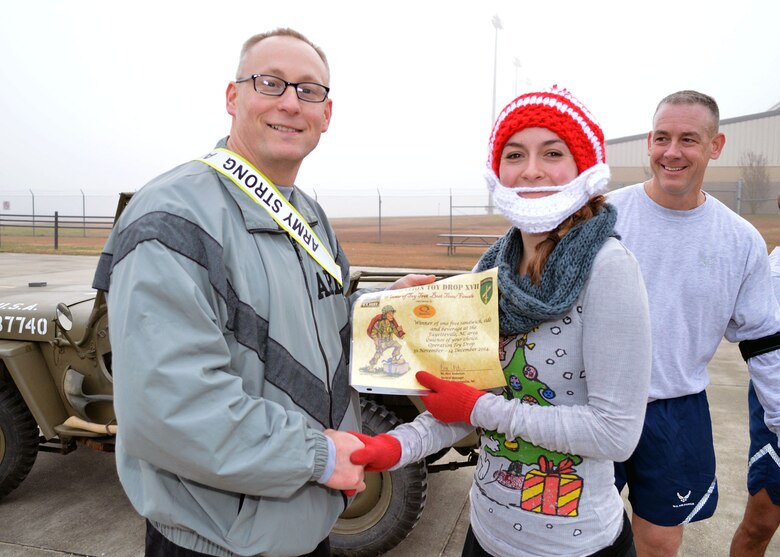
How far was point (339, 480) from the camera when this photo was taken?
1528mm

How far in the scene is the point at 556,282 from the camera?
157 cm

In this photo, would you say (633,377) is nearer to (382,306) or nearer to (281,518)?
(382,306)

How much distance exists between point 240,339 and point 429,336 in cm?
56

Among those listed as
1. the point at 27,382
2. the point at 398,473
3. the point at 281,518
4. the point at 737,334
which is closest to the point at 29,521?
the point at 27,382

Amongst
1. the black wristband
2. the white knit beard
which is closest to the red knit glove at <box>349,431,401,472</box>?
the white knit beard

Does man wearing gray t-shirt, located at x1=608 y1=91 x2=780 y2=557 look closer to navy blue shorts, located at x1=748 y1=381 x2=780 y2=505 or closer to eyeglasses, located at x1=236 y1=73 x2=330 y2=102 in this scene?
navy blue shorts, located at x1=748 y1=381 x2=780 y2=505

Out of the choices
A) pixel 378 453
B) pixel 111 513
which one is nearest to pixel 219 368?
pixel 378 453

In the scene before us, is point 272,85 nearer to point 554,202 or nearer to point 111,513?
point 554,202

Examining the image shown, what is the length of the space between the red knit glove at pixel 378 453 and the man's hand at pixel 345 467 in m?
0.02

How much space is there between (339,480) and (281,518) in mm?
199

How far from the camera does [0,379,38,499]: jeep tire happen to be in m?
3.64

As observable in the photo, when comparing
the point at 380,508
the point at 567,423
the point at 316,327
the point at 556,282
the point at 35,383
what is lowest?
the point at 380,508

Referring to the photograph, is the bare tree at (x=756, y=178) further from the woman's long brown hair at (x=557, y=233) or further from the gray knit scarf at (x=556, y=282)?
the gray knit scarf at (x=556, y=282)

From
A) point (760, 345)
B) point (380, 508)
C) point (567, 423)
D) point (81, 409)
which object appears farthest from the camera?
point (81, 409)
